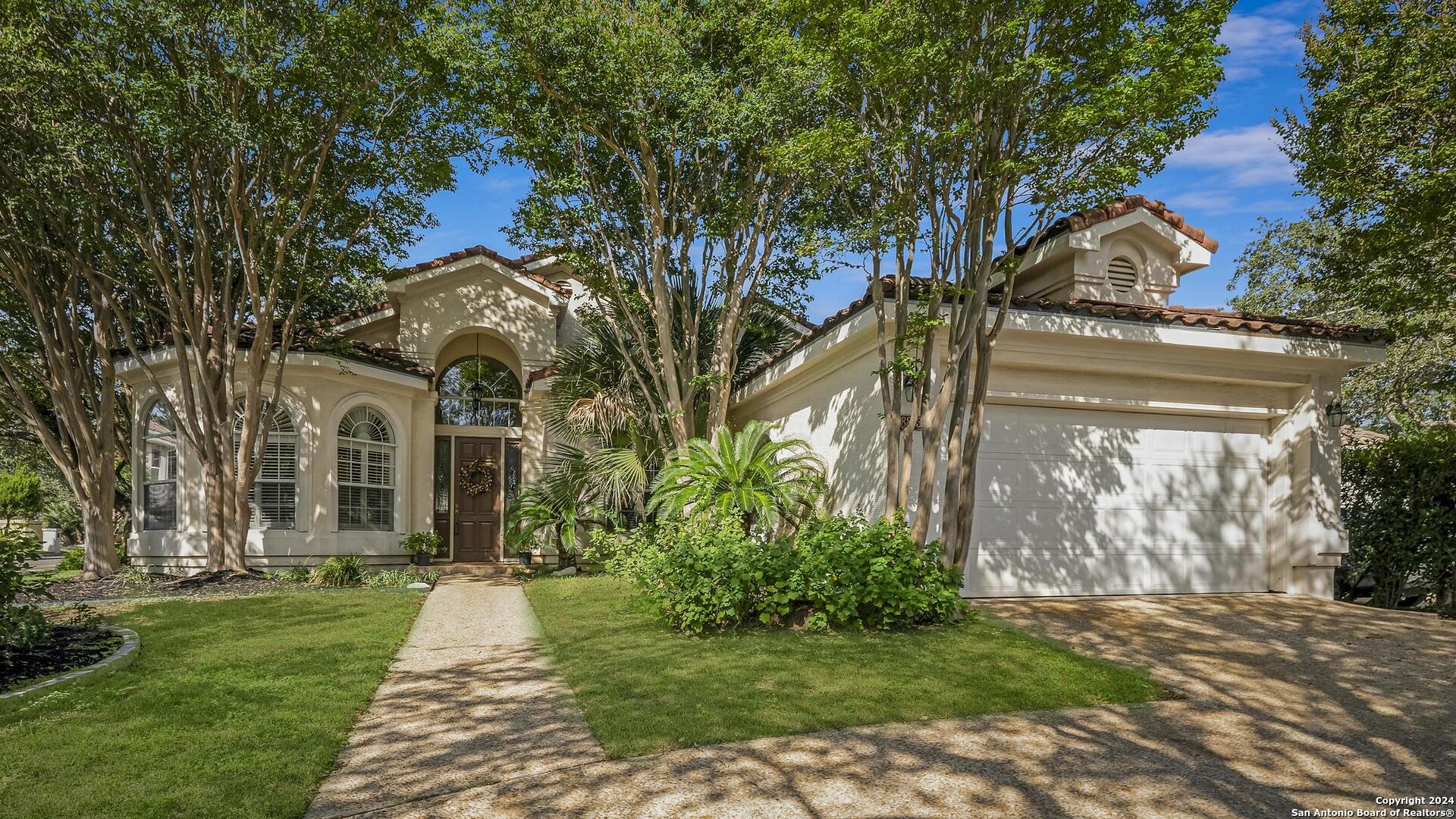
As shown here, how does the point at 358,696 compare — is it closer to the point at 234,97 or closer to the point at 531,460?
the point at 234,97

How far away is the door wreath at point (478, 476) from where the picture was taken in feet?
50.2

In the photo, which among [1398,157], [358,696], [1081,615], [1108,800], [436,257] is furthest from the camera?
[436,257]

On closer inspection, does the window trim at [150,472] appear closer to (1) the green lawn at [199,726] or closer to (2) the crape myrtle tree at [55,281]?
(2) the crape myrtle tree at [55,281]

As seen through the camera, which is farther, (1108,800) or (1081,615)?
(1081,615)

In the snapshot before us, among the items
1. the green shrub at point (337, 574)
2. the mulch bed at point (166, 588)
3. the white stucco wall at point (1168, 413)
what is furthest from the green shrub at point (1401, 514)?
the mulch bed at point (166, 588)

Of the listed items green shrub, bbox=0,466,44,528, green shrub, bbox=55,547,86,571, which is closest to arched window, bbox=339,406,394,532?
green shrub, bbox=55,547,86,571

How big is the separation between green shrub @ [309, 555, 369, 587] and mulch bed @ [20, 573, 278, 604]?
518 millimetres

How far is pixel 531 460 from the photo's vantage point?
1531 cm

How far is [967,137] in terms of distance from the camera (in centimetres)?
704

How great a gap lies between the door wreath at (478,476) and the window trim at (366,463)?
4.78 feet

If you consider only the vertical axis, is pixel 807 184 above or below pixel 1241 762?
above

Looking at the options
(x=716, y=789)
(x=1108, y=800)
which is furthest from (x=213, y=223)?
(x=1108, y=800)

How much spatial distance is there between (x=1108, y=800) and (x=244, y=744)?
4.10 metres

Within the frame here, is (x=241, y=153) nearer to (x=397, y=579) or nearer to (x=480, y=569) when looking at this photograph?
(x=397, y=579)
